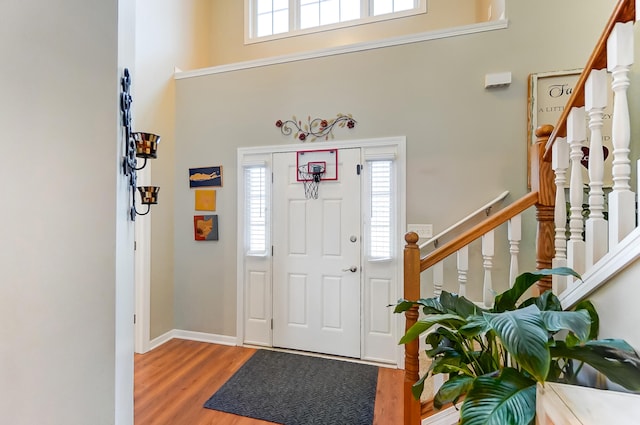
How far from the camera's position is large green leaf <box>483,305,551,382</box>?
71cm

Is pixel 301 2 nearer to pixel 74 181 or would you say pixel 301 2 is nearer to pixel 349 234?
pixel 349 234

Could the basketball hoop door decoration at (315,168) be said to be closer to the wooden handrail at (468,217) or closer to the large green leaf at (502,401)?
the wooden handrail at (468,217)

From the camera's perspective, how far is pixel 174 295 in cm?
339

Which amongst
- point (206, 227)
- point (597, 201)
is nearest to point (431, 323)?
point (597, 201)

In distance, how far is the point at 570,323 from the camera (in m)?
0.82

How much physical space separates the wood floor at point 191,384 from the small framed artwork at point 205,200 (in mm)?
1440

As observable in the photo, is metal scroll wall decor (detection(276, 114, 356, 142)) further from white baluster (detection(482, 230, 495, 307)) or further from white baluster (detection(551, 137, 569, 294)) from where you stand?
white baluster (detection(551, 137, 569, 294))

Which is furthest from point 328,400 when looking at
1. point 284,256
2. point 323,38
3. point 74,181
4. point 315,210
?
point 323,38

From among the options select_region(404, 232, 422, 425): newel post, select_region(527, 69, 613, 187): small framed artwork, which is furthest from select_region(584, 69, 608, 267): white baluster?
select_region(527, 69, 613, 187): small framed artwork

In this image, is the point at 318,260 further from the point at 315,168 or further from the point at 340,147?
the point at 340,147

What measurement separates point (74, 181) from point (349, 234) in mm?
2103

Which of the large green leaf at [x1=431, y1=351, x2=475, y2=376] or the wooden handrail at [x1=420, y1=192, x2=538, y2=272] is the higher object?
the wooden handrail at [x1=420, y1=192, x2=538, y2=272]

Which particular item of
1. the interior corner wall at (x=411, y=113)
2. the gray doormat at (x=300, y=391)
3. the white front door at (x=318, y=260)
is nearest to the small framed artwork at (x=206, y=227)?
the interior corner wall at (x=411, y=113)

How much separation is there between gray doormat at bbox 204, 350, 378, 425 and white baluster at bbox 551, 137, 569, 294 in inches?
57.9
